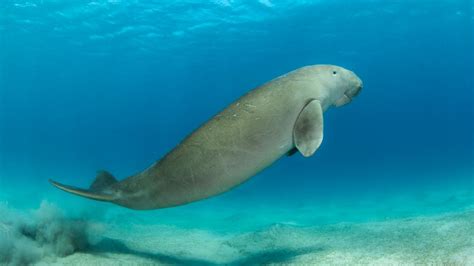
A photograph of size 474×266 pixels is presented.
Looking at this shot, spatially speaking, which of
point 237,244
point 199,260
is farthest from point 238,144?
point 237,244

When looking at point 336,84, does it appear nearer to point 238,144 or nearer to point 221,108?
point 238,144

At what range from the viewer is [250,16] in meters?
30.7

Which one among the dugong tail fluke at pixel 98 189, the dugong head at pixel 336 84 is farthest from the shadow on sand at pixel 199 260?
the dugong head at pixel 336 84

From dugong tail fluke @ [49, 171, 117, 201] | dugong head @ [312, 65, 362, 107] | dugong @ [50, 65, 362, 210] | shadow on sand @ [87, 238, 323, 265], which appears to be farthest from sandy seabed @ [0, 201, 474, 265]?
dugong head @ [312, 65, 362, 107]

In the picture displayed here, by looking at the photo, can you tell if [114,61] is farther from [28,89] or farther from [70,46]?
[28,89]

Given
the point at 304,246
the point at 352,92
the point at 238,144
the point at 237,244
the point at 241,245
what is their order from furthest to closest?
the point at 237,244 → the point at 241,245 → the point at 304,246 → the point at 352,92 → the point at 238,144

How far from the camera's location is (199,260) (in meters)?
6.96

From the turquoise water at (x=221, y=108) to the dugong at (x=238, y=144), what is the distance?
2.24 meters

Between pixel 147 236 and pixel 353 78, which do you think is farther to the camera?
pixel 147 236

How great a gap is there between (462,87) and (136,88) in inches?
2356

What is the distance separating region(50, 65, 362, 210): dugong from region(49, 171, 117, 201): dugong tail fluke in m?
0.44

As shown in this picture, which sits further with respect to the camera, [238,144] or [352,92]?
[352,92]

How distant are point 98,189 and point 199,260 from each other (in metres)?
2.40

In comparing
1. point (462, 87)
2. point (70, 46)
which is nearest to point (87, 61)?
point (70, 46)
